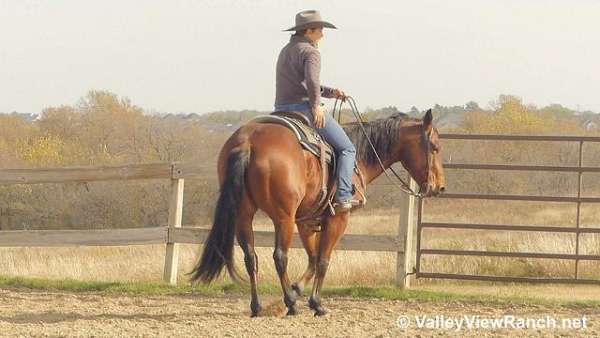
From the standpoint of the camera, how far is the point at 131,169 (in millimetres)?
10336

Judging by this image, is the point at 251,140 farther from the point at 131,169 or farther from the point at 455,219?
the point at 455,219

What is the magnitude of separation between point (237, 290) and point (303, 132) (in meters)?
2.83

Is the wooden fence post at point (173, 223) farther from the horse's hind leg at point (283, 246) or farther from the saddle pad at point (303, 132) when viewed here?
the horse's hind leg at point (283, 246)

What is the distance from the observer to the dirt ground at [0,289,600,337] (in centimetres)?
673

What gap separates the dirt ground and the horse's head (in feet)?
3.90

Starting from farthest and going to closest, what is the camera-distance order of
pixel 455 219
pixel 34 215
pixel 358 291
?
pixel 34 215, pixel 455 219, pixel 358 291

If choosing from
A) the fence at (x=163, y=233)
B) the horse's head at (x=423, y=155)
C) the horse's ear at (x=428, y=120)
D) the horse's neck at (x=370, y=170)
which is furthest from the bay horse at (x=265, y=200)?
the fence at (x=163, y=233)

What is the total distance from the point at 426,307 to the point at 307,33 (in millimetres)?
2800

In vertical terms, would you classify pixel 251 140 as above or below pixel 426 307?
above

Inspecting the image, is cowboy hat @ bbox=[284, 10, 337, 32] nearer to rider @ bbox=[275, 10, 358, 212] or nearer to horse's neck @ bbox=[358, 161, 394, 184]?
rider @ bbox=[275, 10, 358, 212]

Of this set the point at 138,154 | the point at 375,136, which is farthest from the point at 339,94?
the point at 138,154

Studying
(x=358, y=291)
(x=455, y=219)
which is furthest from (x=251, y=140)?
(x=455, y=219)

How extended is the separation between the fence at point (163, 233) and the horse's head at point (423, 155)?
1309 millimetres

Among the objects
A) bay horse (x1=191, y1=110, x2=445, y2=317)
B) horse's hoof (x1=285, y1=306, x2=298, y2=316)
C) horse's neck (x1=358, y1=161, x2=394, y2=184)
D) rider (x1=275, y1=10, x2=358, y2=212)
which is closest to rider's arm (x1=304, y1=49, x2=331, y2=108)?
rider (x1=275, y1=10, x2=358, y2=212)
